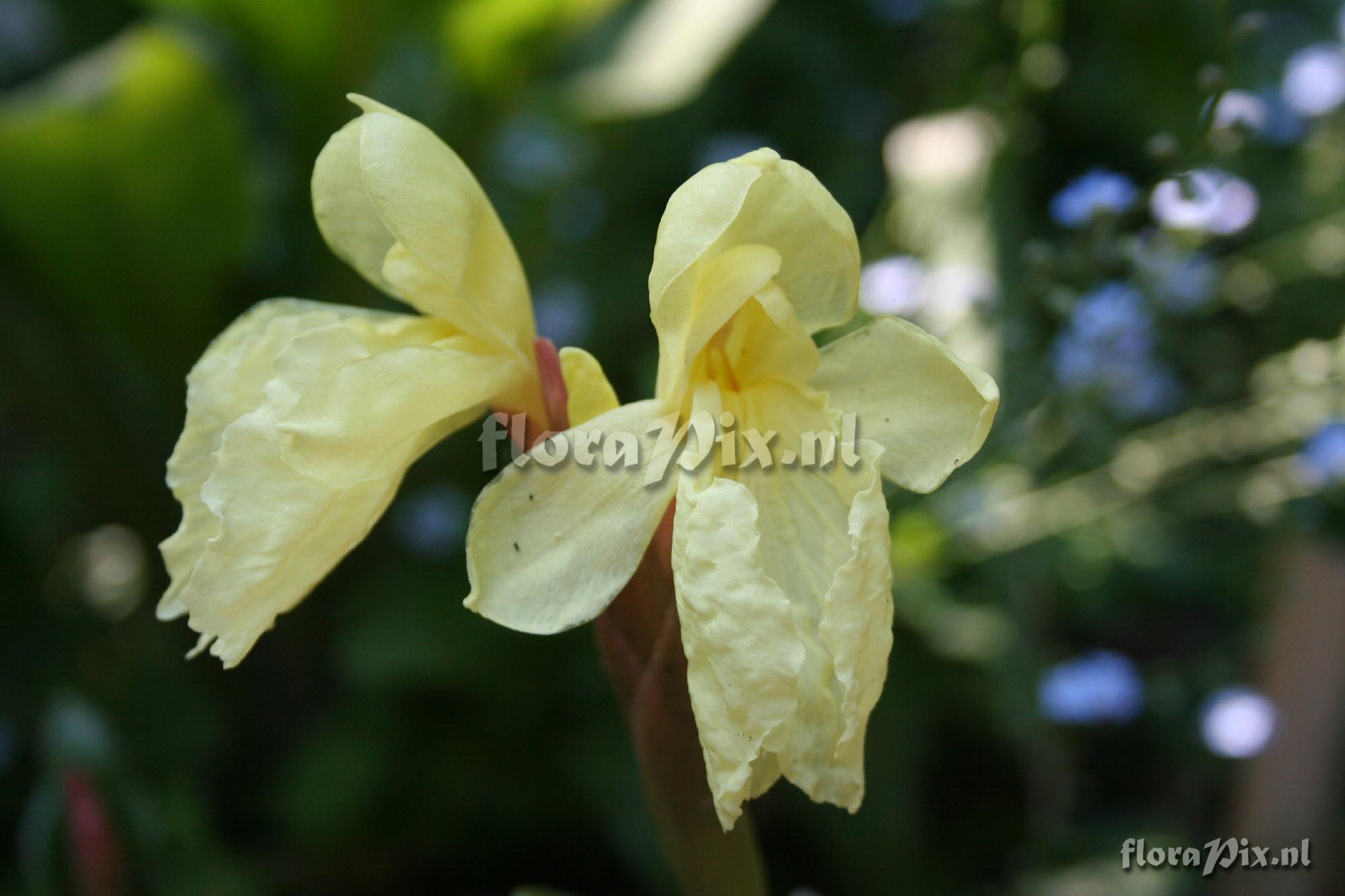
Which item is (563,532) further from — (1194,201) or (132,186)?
(132,186)

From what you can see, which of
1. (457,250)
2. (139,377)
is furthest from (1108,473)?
(139,377)

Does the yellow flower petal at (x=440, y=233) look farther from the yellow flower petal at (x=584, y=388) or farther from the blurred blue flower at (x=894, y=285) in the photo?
the blurred blue flower at (x=894, y=285)

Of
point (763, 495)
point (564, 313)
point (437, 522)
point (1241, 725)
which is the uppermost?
point (763, 495)

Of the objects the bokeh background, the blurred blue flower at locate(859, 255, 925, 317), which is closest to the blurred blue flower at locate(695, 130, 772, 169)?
the bokeh background

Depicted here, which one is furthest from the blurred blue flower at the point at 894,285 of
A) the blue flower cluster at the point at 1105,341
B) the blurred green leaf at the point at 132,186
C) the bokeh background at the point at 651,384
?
the blurred green leaf at the point at 132,186

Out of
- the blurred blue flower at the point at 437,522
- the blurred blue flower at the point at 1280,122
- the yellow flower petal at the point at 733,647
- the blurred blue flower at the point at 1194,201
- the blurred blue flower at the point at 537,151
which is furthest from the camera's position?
the blurred blue flower at the point at 537,151

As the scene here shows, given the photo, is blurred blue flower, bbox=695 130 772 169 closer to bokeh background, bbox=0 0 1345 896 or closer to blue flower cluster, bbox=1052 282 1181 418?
bokeh background, bbox=0 0 1345 896

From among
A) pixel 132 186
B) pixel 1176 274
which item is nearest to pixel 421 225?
pixel 1176 274
